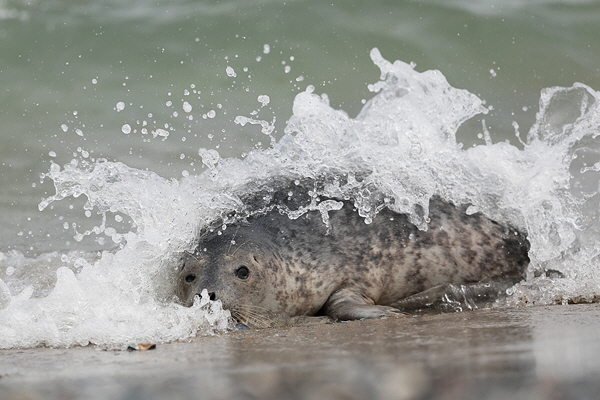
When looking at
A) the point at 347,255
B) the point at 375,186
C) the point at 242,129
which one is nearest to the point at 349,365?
the point at 347,255

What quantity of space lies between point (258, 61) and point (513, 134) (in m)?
3.09

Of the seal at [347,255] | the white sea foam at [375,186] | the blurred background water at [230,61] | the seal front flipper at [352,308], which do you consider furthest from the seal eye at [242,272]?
the blurred background water at [230,61]

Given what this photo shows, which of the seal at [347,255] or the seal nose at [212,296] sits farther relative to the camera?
the seal at [347,255]

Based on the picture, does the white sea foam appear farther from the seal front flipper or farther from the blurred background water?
the blurred background water

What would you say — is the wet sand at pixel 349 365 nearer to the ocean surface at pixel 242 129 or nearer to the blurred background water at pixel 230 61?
the ocean surface at pixel 242 129

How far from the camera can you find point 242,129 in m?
7.12

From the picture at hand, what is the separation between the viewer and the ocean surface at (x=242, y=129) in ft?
12.5

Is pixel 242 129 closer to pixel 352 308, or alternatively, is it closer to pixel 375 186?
pixel 375 186

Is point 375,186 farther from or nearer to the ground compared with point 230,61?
nearer to the ground

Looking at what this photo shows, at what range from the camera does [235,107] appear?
7.55m

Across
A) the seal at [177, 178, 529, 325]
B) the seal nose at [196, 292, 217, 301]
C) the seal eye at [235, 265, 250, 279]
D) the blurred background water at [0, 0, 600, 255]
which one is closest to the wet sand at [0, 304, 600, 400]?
the seal nose at [196, 292, 217, 301]

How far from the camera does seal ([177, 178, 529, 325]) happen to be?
3.76 meters

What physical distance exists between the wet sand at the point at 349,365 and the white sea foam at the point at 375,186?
2.73 ft

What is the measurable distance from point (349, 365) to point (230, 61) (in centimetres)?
667
